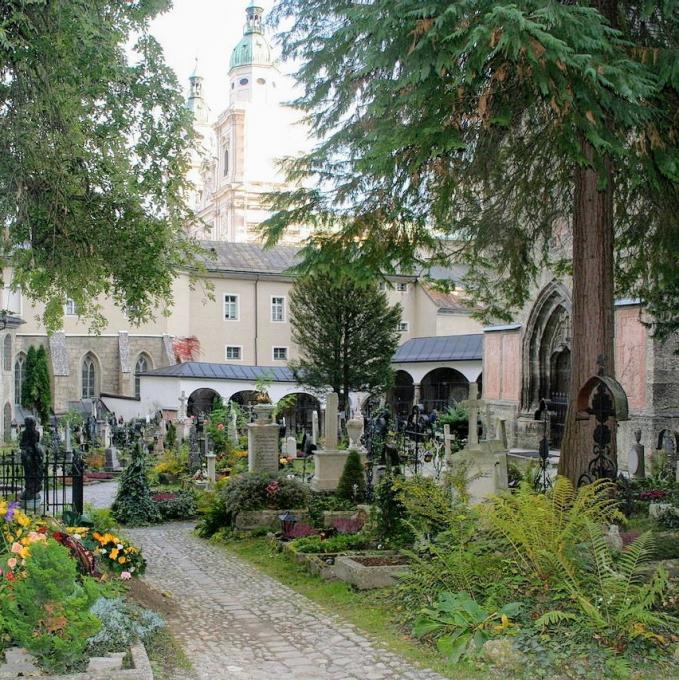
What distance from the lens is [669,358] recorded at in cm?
2117

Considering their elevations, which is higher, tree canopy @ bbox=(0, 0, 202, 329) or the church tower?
the church tower

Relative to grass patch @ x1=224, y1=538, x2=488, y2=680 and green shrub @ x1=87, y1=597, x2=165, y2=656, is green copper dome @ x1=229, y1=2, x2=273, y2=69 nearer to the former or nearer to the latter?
grass patch @ x1=224, y1=538, x2=488, y2=680

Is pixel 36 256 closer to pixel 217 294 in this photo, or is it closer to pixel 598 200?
pixel 598 200

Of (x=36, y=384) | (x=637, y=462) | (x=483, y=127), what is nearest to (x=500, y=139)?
(x=483, y=127)

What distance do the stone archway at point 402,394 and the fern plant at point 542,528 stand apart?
34851 millimetres

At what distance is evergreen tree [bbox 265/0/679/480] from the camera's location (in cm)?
773

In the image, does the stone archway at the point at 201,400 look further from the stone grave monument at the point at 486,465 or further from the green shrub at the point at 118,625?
the green shrub at the point at 118,625

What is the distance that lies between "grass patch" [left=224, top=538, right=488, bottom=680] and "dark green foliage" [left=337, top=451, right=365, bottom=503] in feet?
11.0

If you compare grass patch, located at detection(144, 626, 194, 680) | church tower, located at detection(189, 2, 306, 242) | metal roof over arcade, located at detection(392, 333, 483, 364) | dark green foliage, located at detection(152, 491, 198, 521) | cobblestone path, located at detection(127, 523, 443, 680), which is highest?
church tower, located at detection(189, 2, 306, 242)

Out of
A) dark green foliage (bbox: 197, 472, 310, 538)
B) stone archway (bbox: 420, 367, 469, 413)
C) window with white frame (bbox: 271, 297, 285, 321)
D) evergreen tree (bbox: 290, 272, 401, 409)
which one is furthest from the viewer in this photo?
window with white frame (bbox: 271, 297, 285, 321)

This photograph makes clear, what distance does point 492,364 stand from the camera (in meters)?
27.8

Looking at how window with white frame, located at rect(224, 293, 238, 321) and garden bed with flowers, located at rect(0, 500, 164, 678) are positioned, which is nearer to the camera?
garden bed with flowers, located at rect(0, 500, 164, 678)

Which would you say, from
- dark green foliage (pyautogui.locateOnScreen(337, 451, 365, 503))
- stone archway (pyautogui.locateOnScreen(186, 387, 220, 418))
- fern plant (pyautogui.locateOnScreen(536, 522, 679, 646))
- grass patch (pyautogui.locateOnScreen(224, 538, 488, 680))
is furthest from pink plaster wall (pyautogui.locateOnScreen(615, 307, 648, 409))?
stone archway (pyautogui.locateOnScreen(186, 387, 220, 418))

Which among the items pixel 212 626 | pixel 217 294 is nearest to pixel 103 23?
pixel 212 626
